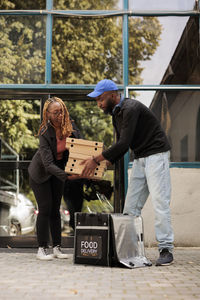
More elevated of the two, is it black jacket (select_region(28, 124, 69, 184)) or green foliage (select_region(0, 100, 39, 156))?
green foliage (select_region(0, 100, 39, 156))

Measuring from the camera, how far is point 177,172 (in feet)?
25.0

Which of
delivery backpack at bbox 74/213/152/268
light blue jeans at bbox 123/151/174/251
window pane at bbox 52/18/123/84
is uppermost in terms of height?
window pane at bbox 52/18/123/84

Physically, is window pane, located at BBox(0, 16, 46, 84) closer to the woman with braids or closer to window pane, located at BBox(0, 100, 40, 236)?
window pane, located at BBox(0, 100, 40, 236)

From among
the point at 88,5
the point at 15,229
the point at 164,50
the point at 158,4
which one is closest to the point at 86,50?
the point at 88,5

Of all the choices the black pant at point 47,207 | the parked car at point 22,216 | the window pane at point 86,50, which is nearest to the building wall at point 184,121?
the window pane at point 86,50

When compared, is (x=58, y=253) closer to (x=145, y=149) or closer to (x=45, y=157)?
(x=45, y=157)

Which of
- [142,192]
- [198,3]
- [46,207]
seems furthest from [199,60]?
[46,207]

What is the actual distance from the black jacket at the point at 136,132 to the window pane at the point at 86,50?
238cm

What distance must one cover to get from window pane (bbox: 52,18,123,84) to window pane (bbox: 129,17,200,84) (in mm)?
250

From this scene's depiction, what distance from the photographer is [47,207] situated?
20.0ft

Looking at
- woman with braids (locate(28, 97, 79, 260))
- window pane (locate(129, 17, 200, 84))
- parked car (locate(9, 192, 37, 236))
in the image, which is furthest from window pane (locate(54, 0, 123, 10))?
parked car (locate(9, 192, 37, 236))

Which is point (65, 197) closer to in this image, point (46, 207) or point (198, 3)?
point (46, 207)

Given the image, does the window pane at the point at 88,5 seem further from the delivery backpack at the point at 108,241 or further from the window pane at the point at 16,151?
the delivery backpack at the point at 108,241

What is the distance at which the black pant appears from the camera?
6.11 m
